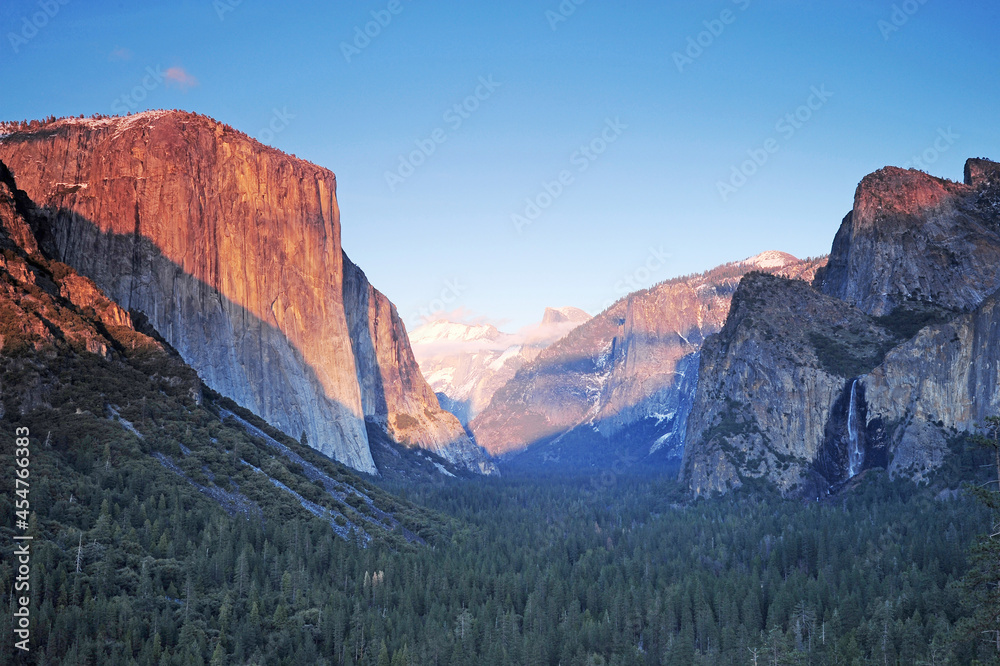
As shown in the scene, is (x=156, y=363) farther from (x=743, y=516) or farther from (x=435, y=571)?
(x=743, y=516)

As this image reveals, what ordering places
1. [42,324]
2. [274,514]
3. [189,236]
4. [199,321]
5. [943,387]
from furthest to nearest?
[943,387]
[189,236]
[199,321]
[274,514]
[42,324]

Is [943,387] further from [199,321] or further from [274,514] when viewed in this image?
[199,321]

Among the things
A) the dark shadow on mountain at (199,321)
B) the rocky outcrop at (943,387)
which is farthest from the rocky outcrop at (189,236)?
the rocky outcrop at (943,387)

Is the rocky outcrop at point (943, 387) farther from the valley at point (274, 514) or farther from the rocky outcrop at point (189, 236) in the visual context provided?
the rocky outcrop at point (189, 236)

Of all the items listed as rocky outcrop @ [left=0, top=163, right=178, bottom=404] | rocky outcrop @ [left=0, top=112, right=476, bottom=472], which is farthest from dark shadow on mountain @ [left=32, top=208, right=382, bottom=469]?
rocky outcrop @ [left=0, top=163, right=178, bottom=404]

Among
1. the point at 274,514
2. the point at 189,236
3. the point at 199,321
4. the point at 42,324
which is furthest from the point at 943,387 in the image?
the point at 42,324

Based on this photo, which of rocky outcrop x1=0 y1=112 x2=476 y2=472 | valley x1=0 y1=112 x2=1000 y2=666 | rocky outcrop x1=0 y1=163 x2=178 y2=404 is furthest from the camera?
rocky outcrop x1=0 y1=112 x2=476 y2=472

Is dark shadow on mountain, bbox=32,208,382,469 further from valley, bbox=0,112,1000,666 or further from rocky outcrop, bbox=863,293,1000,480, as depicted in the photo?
rocky outcrop, bbox=863,293,1000,480

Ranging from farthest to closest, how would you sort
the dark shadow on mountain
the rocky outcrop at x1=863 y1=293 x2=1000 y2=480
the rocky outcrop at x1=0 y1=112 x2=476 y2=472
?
the rocky outcrop at x1=863 y1=293 x2=1000 y2=480 → the rocky outcrop at x1=0 y1=112 x2=476 y2=472 → the dark shadow on mountain
